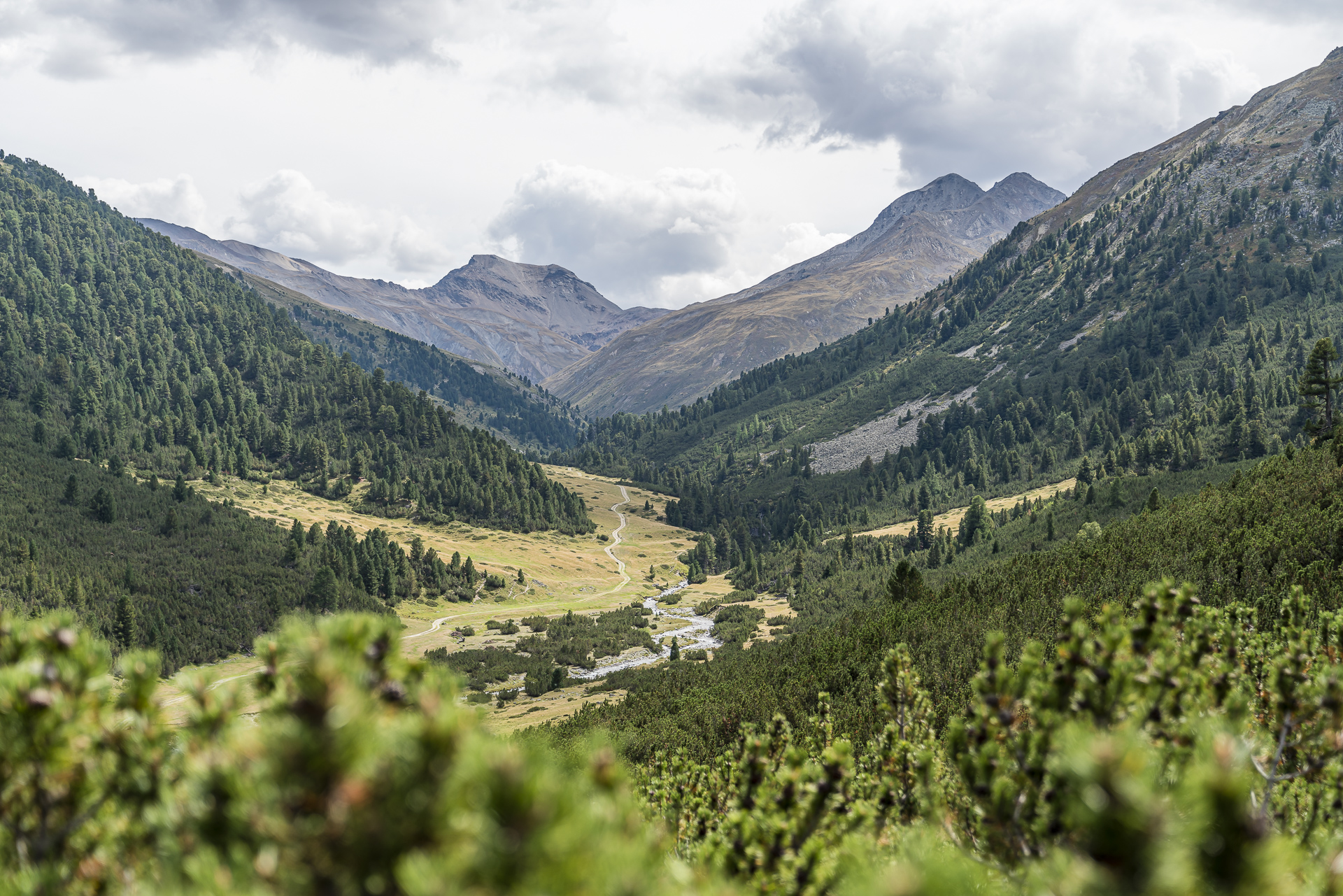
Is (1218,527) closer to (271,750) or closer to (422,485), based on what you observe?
(271,750)

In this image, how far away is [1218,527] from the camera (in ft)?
118

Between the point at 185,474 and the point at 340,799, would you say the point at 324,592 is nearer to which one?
the point at 185,474

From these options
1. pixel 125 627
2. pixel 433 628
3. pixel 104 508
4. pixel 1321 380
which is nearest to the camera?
pixel 1321 380

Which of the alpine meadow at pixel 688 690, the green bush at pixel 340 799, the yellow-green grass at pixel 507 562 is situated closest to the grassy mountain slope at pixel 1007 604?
the alpine meadow at pixel 688 690

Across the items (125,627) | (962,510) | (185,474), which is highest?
(185,474)

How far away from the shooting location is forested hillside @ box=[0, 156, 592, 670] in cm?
8006

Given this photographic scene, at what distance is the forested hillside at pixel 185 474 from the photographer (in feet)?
263

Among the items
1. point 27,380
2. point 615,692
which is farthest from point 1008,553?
point 27,380

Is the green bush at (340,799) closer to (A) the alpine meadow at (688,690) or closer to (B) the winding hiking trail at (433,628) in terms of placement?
(A) the alpine meadow at (688,690)

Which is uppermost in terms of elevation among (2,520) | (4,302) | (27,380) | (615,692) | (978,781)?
(4,302)

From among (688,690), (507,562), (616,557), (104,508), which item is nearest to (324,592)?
(104,508)

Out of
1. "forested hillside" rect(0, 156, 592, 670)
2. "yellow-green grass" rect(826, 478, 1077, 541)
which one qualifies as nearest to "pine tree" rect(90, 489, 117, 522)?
"forested hillside" rect(0, 156, 592, 670)

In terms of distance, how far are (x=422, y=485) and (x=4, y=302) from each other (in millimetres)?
108972

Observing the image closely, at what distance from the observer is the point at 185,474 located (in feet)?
458
